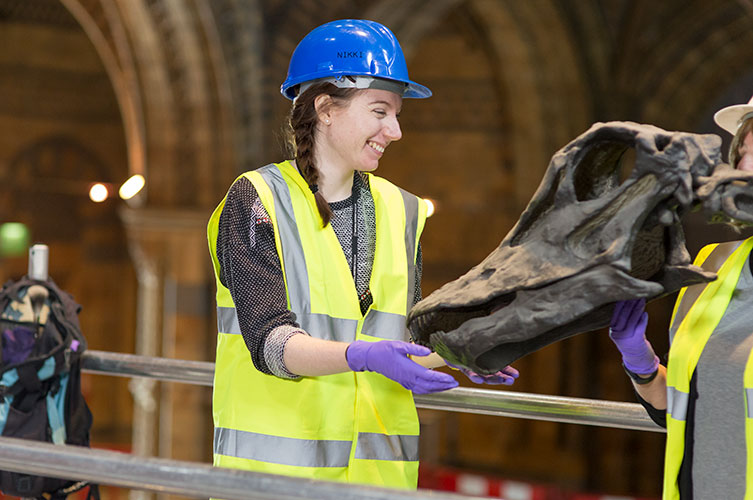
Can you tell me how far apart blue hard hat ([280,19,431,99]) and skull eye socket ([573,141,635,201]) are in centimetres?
54

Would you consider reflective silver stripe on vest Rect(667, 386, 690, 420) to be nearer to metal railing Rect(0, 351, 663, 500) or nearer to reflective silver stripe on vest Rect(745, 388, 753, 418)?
reflective silver stripe on vest Rect(745, 388, 753, 418)

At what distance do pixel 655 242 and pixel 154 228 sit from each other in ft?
21.7

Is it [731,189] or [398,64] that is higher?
[398,64]

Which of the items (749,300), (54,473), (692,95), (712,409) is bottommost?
(54,473)

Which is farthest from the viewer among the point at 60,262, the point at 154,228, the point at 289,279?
the point at 60,262

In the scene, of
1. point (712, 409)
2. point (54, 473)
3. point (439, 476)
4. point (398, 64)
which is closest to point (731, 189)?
point (712, 409)

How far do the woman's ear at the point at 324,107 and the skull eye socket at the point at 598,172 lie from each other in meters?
0.60

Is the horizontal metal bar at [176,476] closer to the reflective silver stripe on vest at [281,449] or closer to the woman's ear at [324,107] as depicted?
the reflective silver stripe on vest at [281,449]

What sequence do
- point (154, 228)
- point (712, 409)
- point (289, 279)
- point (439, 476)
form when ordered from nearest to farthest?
1. point (712, 409)
2. point (289, 279)
3. point (154, 228)
4. point (439, 476)

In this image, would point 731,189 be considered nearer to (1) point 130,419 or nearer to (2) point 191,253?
(2) point 191,253

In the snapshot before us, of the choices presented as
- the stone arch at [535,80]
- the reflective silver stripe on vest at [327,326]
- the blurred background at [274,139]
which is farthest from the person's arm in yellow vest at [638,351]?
the stone arch at [535,80]

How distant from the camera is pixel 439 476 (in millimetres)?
9516

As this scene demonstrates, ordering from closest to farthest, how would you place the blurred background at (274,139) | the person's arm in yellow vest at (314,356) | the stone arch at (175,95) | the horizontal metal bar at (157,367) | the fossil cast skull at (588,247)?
the fossil cast skull at (588,247) < the person's arm in yellow vest at (314,356) < the horizontal metal bar at (157,367) < the stone arch at (175,95) < the blurred background at (274,139)

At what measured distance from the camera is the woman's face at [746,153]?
67.3 inches
